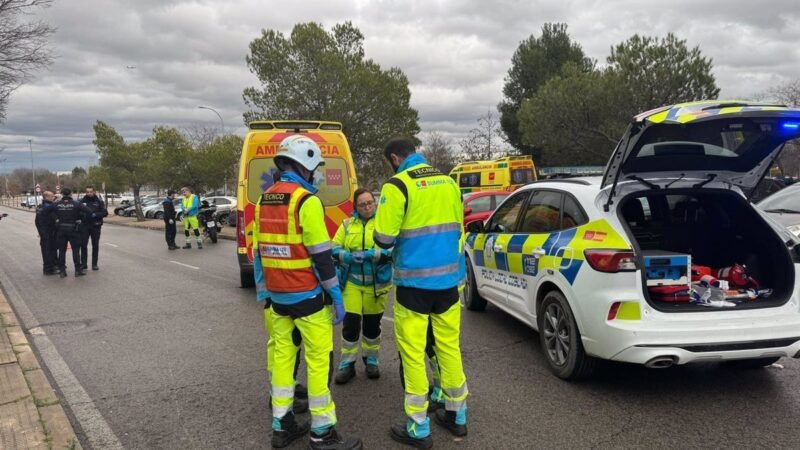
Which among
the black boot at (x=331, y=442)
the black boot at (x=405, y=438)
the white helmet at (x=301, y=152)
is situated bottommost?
the black boot at (x=405, y=438)

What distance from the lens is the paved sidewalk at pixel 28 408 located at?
3.45m

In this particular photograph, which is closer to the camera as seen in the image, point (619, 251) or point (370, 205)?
point (619, 251)

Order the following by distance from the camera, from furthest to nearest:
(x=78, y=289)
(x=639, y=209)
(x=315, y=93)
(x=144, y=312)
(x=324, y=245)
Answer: (x=315, y=93) → (x=78, y=289) → (x=144, y=312) → (x=639, y=209) → (x=324, y=245)

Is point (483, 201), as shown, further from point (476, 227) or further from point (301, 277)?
point (301, 277)

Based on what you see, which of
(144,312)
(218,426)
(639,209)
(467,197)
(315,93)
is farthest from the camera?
(315,93)

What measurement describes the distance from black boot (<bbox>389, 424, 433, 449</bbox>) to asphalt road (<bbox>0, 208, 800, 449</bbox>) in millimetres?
58

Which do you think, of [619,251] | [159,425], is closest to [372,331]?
[159,425]

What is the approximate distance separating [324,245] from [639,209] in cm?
302

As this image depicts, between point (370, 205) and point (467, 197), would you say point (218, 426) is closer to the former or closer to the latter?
point (370, 205)

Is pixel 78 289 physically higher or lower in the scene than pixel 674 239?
lower

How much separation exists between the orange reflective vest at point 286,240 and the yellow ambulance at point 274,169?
4409 mm

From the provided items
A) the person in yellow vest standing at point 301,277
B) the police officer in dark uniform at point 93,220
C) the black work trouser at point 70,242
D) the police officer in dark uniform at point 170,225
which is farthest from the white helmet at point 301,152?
the police officer in dark uniform at point 170,225

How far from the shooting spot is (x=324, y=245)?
325cm

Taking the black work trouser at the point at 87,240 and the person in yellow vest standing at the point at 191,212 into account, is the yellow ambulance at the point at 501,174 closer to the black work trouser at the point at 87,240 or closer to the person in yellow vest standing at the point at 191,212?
the person in yellow vest standing at the point at 191,212
